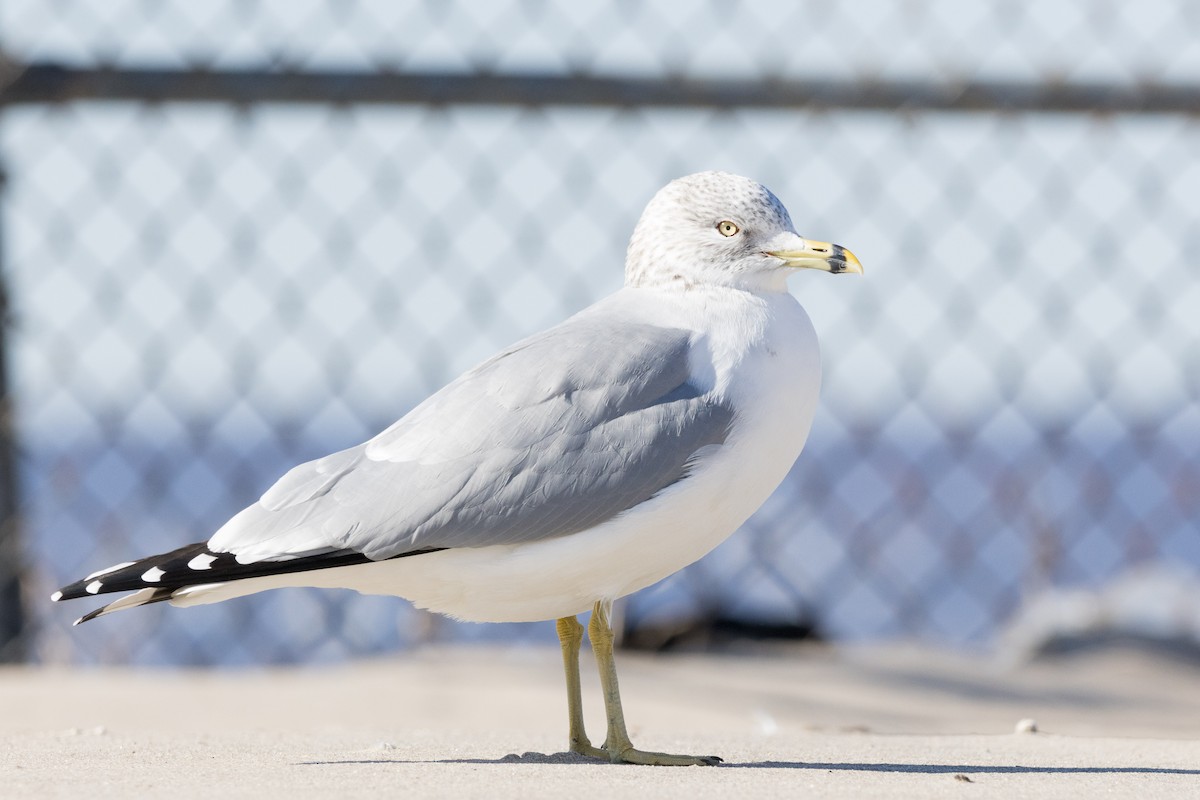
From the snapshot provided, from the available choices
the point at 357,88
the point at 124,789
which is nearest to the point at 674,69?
the point at 357,88

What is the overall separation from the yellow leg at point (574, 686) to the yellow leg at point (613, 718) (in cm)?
3

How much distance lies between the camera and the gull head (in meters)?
2.84

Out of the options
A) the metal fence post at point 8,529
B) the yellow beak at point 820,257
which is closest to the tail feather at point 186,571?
the yellow beak at point 820,257

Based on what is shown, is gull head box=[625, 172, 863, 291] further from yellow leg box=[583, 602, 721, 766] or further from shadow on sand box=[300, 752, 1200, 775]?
shadow on sand box=[300, 752, 1200, 775]

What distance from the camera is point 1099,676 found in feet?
15.7

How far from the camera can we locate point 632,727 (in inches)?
139

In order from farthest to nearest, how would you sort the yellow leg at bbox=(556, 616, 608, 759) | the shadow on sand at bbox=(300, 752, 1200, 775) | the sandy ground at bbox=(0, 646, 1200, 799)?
the yellow leg at bbox=(556, 616, 608, 759)
the shadow on sand at bbox=(300, 752, 1200, 775)
the sandy ground at bbox=(0, 646, 1200, 799)

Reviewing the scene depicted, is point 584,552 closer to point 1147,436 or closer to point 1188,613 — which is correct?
point 1147,436

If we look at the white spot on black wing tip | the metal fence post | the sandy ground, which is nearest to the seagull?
the white spot on black wing tip

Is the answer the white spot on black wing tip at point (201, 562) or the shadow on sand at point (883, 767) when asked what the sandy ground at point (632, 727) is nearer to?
the shadow on sand at point (883, 767)

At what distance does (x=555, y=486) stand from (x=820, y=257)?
62cm

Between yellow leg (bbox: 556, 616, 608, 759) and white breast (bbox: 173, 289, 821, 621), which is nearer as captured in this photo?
white breast (bbox: 173, 289, 821, 621)

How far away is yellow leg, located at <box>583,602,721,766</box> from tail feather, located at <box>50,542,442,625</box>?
330mm

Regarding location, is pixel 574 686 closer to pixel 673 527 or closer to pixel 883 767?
pixel 673 527
